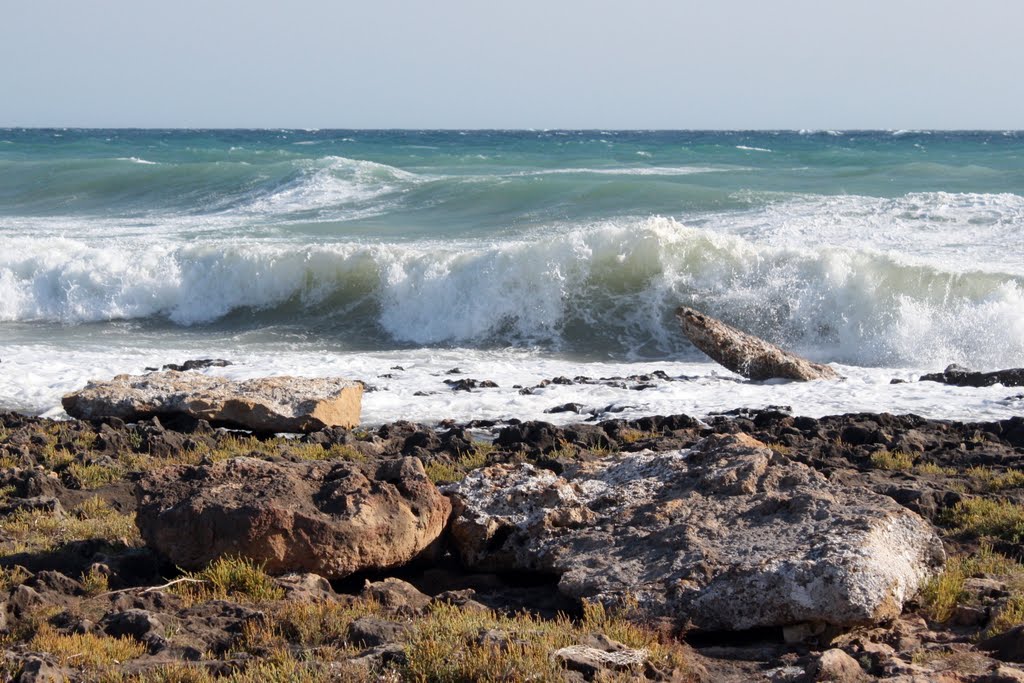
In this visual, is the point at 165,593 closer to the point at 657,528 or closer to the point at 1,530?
the point at 1,530

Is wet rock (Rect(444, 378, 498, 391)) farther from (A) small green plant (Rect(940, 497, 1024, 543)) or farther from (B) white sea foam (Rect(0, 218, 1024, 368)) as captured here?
(A) small green plant (Rect(940, 497, 1024, 543))

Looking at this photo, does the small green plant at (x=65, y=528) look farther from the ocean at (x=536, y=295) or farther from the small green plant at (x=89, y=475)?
the ocean at (x=536, y=295)

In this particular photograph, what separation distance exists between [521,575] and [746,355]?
9339mm

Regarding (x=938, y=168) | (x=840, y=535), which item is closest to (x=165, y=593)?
(x=840, y=535)

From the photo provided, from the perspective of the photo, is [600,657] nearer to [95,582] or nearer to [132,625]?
[132,625]

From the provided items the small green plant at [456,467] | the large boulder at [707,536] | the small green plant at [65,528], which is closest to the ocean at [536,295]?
the small green plant at [456,467]

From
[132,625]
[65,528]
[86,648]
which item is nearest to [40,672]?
[86,648]

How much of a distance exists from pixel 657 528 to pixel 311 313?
57.1 ft

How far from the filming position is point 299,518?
6707mm

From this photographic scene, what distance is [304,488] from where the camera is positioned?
23.5 feet

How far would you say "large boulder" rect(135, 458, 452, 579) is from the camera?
6.68 m

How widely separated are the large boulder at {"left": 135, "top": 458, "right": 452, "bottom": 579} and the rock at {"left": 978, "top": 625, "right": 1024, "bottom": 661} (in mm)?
3316

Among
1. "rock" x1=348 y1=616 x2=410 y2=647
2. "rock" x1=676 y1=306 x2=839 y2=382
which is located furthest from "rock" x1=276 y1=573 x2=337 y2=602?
"rock" x1=676 y1=306 x2=839 y2=382

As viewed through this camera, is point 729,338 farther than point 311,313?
No
